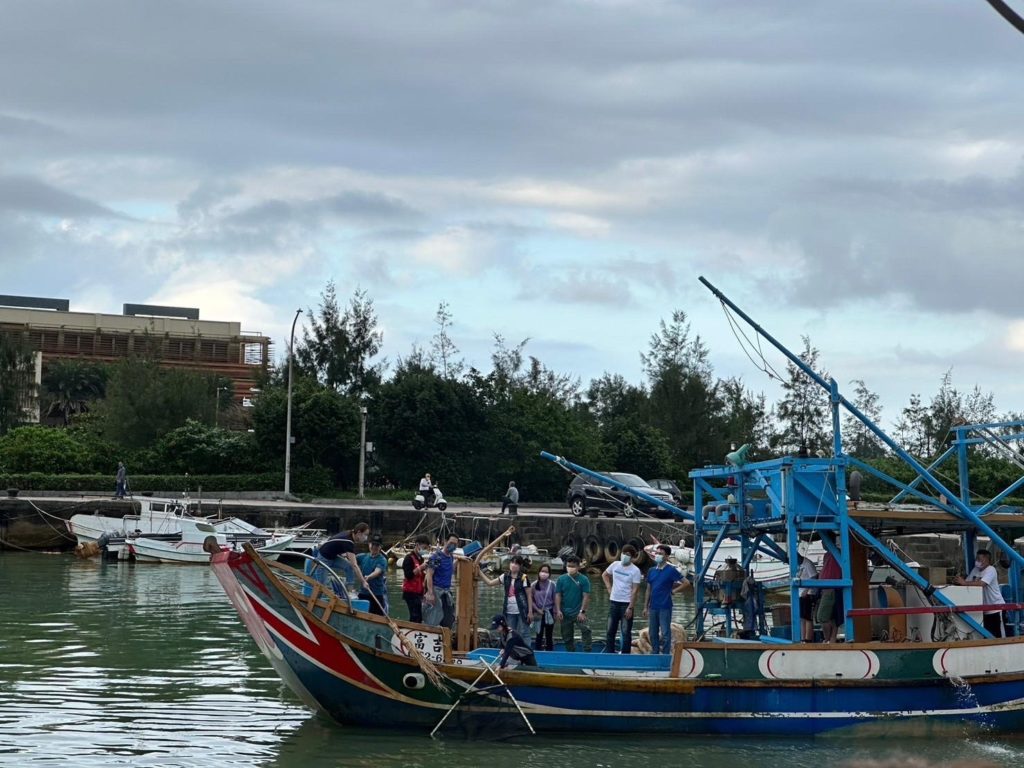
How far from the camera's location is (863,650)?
15414mm

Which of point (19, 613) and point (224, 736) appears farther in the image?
point (19, 613)

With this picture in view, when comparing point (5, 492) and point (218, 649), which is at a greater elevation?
point (5, 492)

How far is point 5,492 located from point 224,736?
42357 mm

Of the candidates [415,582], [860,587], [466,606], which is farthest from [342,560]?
[860,587]

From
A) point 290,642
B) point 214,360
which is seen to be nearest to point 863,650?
point 290,642

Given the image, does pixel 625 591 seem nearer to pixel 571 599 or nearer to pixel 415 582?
pixel 571 599

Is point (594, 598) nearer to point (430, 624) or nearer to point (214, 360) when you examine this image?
point (430, 624)

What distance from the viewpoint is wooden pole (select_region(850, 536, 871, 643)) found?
16.2 m

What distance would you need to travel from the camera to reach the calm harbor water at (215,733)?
14.5 meters

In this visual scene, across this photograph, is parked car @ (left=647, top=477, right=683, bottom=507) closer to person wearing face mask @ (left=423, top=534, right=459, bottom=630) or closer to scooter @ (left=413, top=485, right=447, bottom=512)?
scooter @ (left=413, top=485, right=447, bottom=512)

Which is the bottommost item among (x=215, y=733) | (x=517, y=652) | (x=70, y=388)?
(x=215, y=733)

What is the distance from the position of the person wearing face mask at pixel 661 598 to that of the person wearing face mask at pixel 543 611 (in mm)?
1350

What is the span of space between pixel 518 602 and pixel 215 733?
13.5 feet

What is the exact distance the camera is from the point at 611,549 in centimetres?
4534
